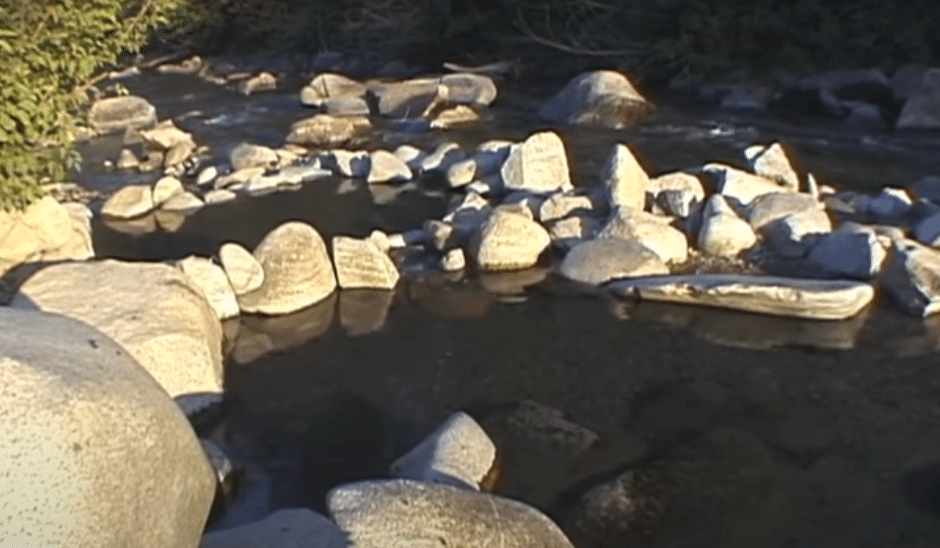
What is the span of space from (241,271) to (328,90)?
31.1ft

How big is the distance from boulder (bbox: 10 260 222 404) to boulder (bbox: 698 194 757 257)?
386 centimetres

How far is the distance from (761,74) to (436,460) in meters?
11.7

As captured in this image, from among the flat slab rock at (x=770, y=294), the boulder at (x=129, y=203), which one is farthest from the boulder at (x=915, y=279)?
the boulder at (x=129, y=203)

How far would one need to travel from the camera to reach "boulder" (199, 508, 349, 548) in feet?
17.3

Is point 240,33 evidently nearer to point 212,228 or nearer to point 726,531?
point 212,228

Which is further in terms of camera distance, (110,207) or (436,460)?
(110,207)

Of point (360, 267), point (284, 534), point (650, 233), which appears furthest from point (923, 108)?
point (284, 534)

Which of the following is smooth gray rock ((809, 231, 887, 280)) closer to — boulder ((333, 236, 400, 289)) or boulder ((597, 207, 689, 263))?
boulder ((597, 207, 689, 263))

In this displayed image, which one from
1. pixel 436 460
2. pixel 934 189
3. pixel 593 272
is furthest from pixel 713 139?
pixel 436 460

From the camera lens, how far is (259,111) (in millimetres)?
17250

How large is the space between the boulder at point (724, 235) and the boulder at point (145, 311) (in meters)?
3.86

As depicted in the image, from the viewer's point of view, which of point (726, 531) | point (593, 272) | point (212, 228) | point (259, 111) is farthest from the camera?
point (259, 111)

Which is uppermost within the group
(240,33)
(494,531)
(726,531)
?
(494,531)

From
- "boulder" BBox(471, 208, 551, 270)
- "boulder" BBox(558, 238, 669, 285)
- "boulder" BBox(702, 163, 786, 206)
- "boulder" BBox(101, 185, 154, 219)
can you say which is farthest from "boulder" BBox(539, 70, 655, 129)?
"boulder" BBox(558, 238, 669, 285)
